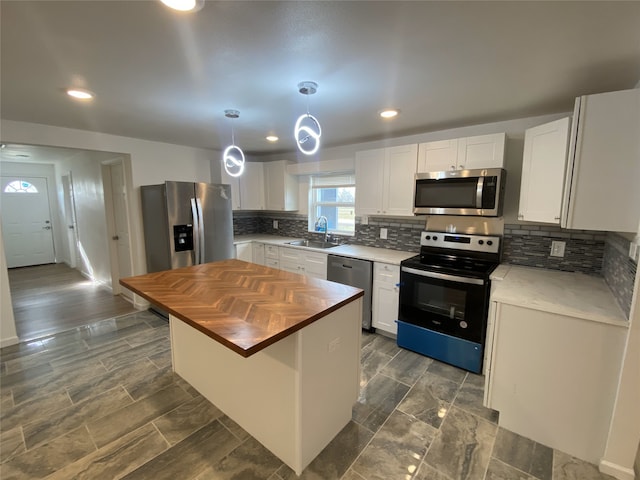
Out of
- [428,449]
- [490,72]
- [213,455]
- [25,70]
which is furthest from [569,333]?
[25,70]

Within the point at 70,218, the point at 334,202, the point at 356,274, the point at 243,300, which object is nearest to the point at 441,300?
the point at 356,274

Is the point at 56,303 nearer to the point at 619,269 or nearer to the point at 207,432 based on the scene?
the point at 207,432

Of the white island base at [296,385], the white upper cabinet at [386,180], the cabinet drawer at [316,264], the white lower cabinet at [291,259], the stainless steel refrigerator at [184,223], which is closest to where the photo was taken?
the white island base at [296,385]

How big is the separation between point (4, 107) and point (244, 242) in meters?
2.72

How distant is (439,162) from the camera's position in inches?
111

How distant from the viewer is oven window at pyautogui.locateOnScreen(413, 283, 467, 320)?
2488 mm

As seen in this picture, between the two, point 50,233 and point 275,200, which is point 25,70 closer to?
point 275,200

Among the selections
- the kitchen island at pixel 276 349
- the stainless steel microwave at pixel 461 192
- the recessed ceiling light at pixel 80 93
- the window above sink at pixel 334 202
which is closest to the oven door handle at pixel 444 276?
the stainless steel microwave at pixel 461 192

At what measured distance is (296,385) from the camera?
4.99 ft

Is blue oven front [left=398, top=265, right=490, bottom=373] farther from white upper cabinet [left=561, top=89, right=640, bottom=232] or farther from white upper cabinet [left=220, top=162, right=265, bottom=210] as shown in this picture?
white upper cabinet [left=220, top=162, right=265, bottom=210]

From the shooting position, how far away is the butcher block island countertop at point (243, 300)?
51.6 inches

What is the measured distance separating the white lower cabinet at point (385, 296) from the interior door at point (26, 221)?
24.7 feet

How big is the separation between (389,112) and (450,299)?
1.70m

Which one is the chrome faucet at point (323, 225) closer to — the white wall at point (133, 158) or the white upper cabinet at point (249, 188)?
the white upper cabinet at point (249, 188)
